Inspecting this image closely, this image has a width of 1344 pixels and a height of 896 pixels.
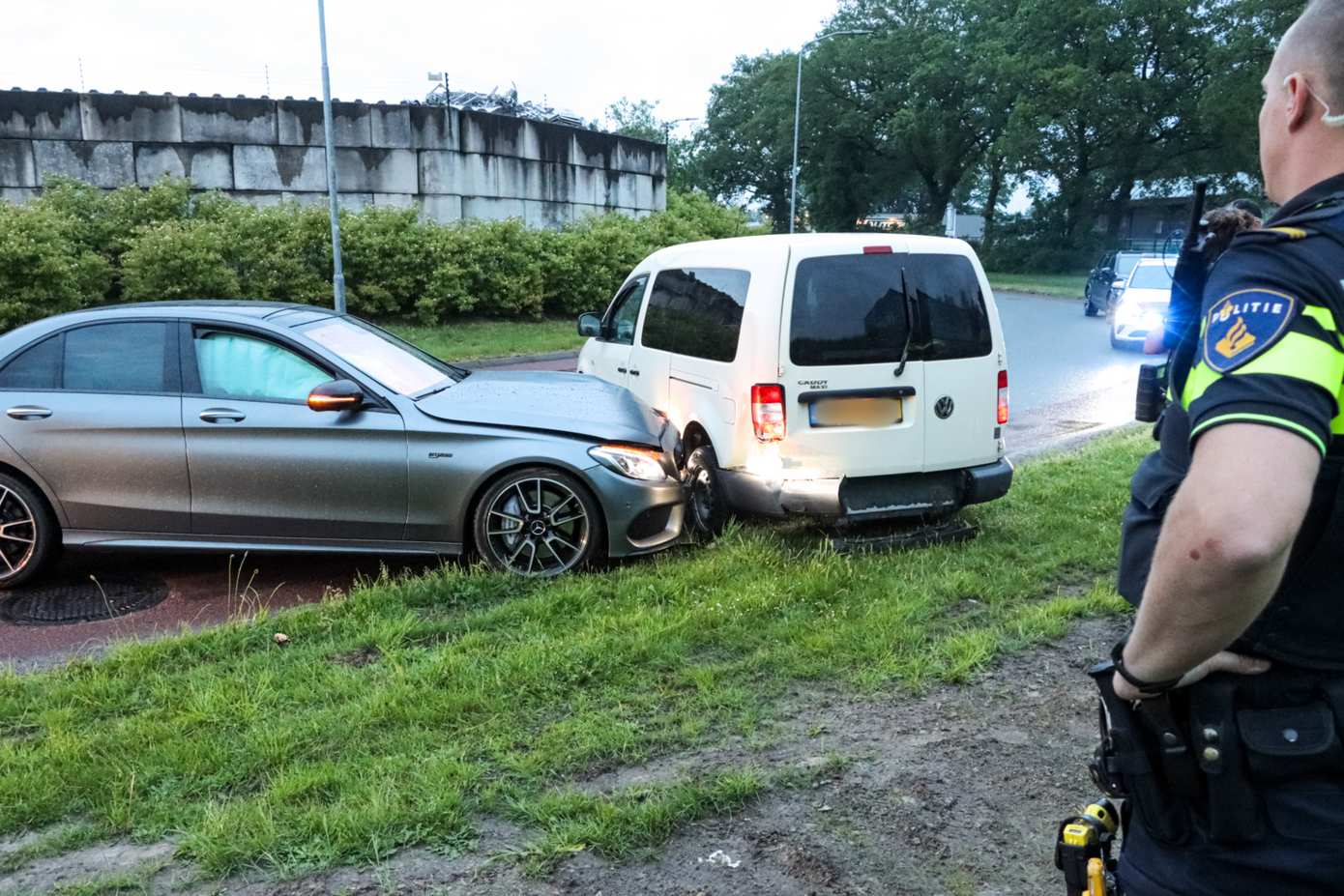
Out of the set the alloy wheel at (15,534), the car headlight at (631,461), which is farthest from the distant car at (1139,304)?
the alloy wheel at (15,534)

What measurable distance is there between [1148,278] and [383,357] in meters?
15.9

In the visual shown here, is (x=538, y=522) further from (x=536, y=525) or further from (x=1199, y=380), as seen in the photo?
(x=1199, y=380)

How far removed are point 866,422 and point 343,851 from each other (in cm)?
386

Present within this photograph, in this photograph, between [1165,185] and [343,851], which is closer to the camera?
[343,851]

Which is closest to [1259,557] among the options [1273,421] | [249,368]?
[1273,421]

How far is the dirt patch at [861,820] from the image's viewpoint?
2.90 metres

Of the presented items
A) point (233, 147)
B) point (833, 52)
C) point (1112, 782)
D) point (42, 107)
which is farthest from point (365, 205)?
point (833, 52)

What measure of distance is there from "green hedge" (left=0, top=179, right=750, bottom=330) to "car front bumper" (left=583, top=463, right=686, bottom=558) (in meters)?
13.4

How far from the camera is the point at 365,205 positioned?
21.2 m

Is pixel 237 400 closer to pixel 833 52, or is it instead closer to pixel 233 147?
pixel 233 147

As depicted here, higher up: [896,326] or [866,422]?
[896,326]

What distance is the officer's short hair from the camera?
142 centimetres

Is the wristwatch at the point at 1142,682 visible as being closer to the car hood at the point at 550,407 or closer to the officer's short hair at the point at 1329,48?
the officer's short hair at the point at 1329,48

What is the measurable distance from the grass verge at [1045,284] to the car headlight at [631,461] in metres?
31.0
